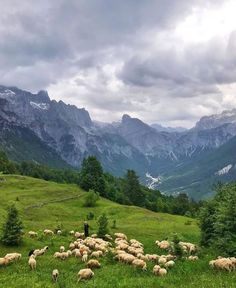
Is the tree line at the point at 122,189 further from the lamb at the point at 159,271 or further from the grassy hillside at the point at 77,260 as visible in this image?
the lamb at the point at 159,271

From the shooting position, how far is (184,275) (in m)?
34.8

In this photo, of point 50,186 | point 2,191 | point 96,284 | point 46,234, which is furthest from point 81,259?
point 50,186

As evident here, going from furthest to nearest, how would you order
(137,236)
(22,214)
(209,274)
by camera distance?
(22,214)
(137,236)
(209,274)

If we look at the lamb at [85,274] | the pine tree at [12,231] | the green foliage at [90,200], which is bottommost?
the lamb at [85,274]

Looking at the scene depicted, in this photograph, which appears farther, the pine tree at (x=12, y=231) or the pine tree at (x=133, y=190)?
the pine tree at (x=133, y=190)

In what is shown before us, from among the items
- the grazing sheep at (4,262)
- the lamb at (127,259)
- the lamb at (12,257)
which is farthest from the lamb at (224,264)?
the grazing sheep at (4,262)

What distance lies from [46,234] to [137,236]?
47.6 feet

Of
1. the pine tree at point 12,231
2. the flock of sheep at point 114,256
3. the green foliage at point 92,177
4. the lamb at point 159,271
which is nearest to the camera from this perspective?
the lamb at point 159,271

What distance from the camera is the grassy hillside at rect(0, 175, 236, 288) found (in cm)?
3247

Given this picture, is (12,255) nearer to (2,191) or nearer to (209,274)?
(209,274)

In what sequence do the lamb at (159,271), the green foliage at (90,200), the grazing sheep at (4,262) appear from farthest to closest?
the green foliage at (90,200) → the grazing sheep at (4,262) → the lamb at (159,271)

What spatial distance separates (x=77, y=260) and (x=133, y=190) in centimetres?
13564

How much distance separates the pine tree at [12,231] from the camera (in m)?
51.5

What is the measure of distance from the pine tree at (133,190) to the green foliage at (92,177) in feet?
81.8
